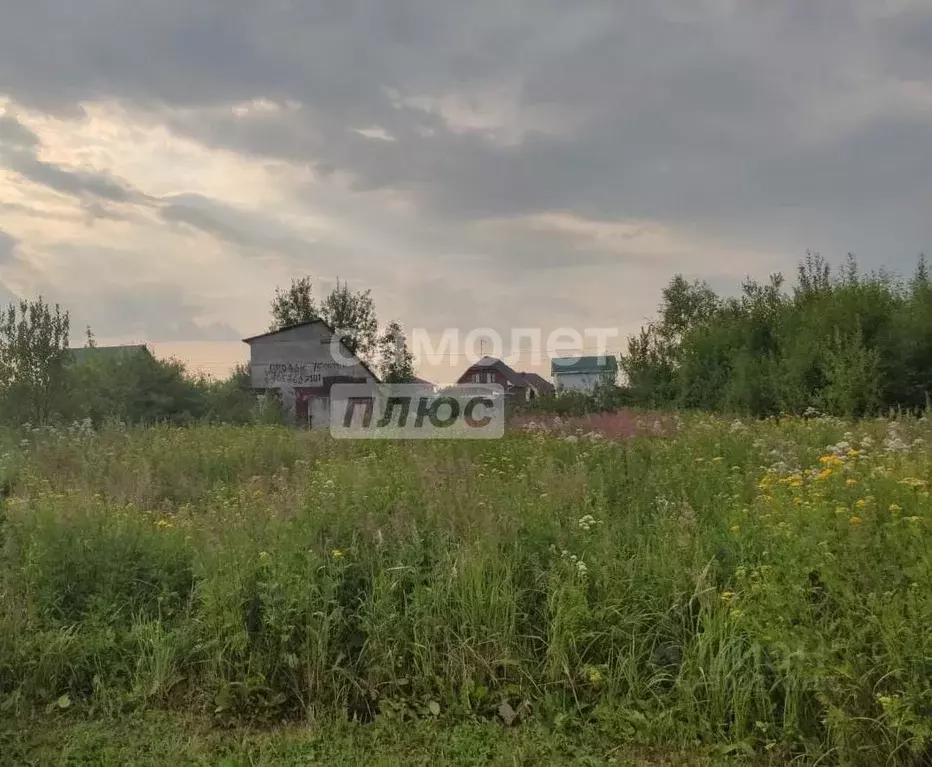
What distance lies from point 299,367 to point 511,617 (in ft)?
78.7

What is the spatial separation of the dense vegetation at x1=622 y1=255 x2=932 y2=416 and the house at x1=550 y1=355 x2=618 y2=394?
1481 millimetres

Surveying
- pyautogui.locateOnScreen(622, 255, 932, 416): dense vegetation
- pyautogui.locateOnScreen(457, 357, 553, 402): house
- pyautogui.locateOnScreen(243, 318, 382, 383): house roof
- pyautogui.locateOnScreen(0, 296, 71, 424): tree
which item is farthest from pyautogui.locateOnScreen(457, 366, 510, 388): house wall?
pyautogui.locateOnScreen(0, 296, 71, 424): tree

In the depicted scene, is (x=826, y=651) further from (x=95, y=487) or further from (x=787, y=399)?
(x=787, y=399)

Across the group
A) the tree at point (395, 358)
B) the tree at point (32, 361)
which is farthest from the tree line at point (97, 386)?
the tree at point (395, 358)

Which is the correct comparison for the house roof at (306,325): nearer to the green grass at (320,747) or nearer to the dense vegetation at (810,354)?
the dense vegetation at (810,354)

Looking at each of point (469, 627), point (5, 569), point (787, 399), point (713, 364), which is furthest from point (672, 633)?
point (713, 364)

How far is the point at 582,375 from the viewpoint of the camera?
83.7ft

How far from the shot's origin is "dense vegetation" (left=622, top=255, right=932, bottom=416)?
1341cm

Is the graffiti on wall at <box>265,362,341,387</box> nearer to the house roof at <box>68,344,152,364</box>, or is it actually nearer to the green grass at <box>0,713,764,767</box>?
the house roof at <box>68,344,152,364</box>

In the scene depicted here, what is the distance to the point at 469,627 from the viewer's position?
329 centimetres

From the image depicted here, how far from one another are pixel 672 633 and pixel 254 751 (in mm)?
1974

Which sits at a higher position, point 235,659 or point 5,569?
point 5,569

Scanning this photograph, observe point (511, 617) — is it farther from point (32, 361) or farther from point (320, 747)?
point (32, 361)

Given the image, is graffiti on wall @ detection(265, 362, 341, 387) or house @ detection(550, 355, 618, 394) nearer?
house @ detection(550, 355, 618, 394)
